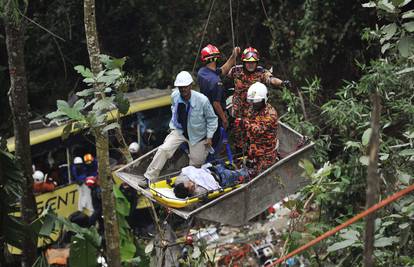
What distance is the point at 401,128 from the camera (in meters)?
7.95

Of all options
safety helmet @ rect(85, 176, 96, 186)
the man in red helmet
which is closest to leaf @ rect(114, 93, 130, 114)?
the man in red helmet

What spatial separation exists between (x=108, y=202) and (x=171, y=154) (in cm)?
100

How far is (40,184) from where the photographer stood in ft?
38.9

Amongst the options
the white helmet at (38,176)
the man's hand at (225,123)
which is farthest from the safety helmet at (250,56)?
the white helmet at (38,176)

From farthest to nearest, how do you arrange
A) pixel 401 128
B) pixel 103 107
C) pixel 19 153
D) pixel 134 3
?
pixel 134 3 < pixel 19 153 < pixel 401 128 < pixel 103 107

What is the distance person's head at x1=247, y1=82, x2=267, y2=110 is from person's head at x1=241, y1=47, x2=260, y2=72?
49 cm

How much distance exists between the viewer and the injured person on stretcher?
668 cm

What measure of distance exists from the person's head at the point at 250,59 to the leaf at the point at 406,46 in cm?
255

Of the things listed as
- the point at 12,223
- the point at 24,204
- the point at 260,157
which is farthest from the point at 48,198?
the point at 260,157

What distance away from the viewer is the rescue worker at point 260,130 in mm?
6969

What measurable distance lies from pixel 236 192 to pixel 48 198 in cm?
632

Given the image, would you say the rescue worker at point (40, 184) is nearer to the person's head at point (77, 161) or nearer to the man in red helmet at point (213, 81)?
the person's head at point (77, 161)

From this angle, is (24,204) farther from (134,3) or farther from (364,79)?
(134,3)

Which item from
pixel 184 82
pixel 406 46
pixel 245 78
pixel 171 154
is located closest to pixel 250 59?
pixel 245 78
